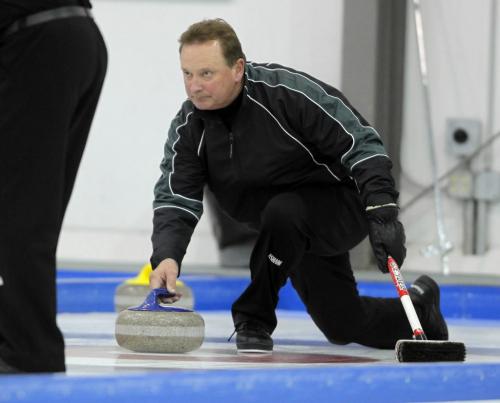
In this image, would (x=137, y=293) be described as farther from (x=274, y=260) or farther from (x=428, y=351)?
(x=428, y=351)

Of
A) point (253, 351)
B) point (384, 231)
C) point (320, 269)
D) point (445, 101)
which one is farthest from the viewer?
point (445, 101)

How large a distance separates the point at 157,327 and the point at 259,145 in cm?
58

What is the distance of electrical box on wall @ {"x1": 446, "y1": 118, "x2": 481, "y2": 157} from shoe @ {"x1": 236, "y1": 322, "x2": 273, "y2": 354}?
3.71 metres

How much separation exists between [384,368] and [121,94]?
5.20 meters

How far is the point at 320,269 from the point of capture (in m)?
3.50

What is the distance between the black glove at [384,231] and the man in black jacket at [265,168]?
0.06 ft

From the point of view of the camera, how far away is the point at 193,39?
320 cm

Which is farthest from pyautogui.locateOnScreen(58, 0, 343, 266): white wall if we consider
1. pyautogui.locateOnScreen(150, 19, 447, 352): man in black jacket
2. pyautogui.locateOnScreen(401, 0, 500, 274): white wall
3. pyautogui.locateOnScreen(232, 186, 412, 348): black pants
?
pyautogui.locateOnScreen(150, 19, 447, 352): man in black jacket

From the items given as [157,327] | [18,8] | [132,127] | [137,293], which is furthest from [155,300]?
[132,127]

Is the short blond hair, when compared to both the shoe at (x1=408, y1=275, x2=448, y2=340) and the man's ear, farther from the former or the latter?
the shoe at (x1=408, y1=275, x2=448, y2=340)

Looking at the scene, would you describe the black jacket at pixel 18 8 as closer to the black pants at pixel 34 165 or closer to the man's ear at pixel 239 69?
the black pants at pixel 34 165

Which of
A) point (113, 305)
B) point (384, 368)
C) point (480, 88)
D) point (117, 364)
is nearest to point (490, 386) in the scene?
point (384, 368)

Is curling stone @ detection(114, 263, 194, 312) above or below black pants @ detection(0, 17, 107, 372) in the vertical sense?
below

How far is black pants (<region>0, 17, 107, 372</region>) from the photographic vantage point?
217cm
